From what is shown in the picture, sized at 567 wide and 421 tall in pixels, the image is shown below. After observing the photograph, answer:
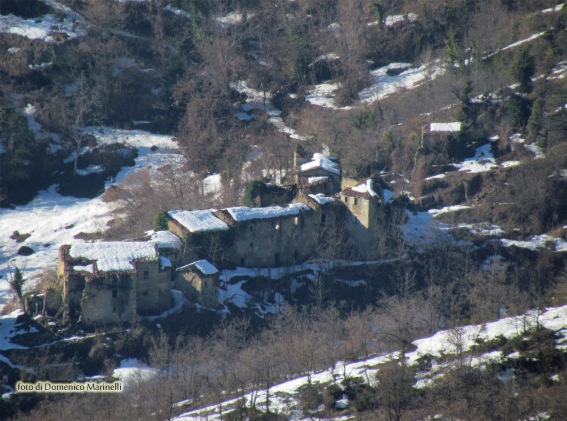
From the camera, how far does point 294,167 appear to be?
88125 mm

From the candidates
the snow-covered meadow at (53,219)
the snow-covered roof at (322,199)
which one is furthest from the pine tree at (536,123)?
the snow-covered meadow at (53,219)

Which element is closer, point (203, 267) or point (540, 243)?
point (203, 267)

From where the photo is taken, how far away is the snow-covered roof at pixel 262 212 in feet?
253

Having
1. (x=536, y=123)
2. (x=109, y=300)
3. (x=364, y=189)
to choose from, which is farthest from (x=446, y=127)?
(x=109, y=300)

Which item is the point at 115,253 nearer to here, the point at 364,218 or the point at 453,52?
the point at 364,218

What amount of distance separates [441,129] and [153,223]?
2634 centimetres

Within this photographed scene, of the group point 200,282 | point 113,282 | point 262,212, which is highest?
point 262,212

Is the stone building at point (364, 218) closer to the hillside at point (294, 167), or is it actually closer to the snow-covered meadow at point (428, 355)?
the hillside at point (294, 167)

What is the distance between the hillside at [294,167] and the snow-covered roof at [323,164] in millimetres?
1830

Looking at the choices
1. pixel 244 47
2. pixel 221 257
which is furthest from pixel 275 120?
pixel 221 257

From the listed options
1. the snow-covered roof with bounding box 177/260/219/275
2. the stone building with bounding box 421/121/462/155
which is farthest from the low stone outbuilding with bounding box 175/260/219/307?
the stone building with bounding box 421/121/462/155

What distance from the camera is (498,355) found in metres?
61.2

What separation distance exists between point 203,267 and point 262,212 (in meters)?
7.71

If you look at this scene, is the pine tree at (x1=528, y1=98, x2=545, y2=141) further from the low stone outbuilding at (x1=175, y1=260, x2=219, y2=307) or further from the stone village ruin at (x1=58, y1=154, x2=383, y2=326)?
the low stone outbuilding at (x1=175, y1=260, x2=219, y2=307)
